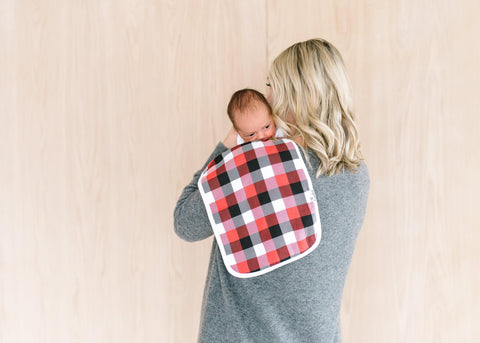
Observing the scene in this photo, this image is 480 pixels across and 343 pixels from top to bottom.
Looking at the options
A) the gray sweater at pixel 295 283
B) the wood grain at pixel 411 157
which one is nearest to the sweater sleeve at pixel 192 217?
the gray sweater at pixel 295 283

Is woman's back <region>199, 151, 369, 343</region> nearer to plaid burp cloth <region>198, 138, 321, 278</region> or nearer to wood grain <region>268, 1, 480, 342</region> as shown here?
plaid burp cloth <region>198, 138, 321, 278</region>

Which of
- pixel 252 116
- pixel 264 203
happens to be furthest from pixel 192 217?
pixel 252 116

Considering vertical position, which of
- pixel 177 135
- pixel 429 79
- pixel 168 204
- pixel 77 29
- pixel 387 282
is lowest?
pixel 387 282

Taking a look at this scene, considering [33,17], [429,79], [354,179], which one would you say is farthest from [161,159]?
[429,79]

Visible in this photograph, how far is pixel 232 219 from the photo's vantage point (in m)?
0.92

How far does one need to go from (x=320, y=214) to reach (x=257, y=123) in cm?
25

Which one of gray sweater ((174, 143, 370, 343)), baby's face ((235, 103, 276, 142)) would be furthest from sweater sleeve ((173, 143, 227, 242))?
baby's face ((235, 103, 276, 142))

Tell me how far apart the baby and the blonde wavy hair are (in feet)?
0.10

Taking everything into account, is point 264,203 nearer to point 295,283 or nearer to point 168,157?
point 295,283

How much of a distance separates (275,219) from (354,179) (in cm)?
19

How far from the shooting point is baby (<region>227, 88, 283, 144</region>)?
99cm

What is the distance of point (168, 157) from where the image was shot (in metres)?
1.48

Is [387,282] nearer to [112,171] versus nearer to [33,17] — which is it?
[112,171]

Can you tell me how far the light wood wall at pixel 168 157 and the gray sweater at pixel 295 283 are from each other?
475 mm
